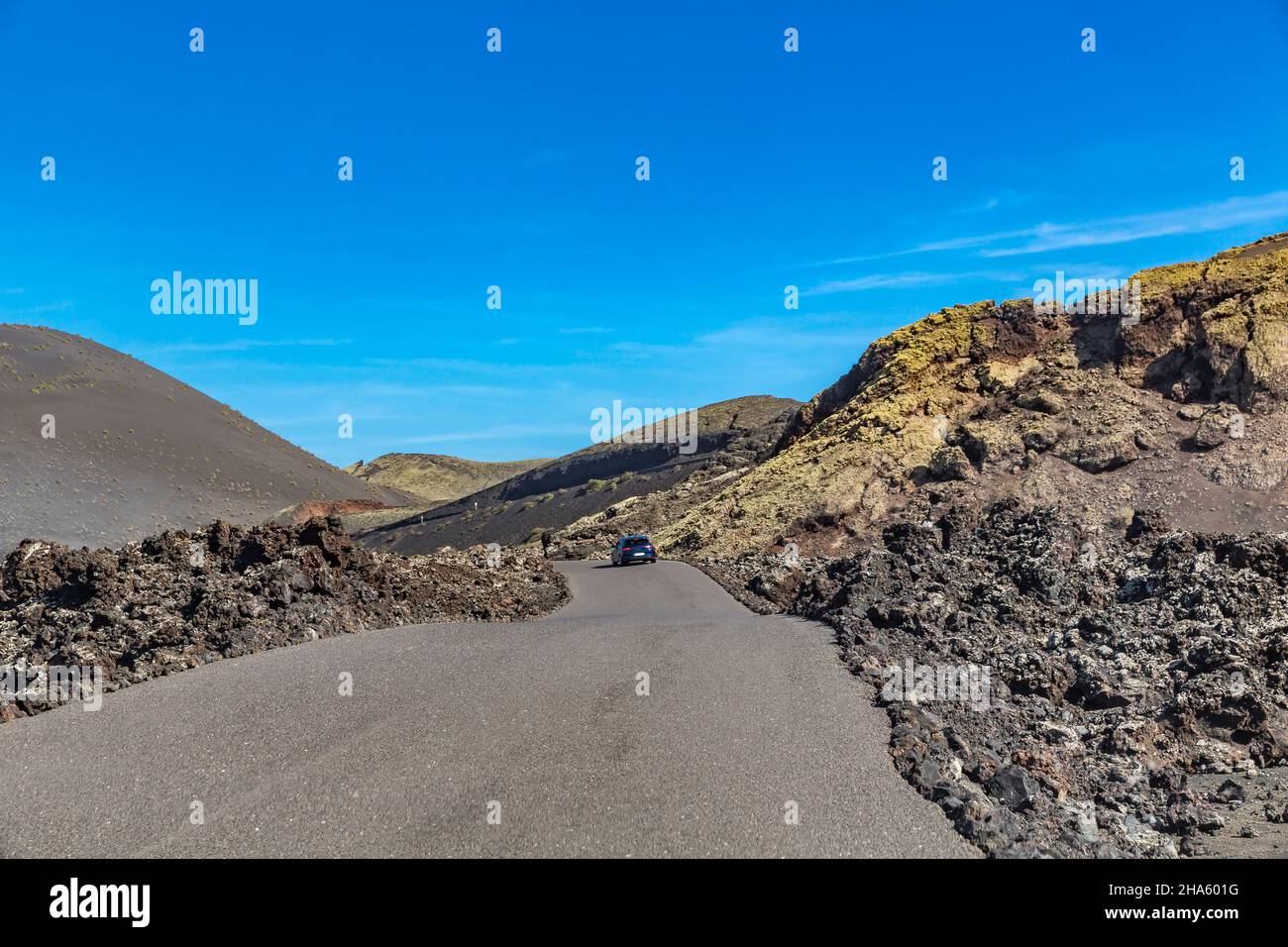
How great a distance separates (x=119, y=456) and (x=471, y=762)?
3226 inches

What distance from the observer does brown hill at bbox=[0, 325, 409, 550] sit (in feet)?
208

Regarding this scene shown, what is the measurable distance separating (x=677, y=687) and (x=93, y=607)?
9798 mm

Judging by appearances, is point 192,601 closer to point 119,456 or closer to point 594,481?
point 594,481

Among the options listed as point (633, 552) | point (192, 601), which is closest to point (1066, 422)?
point (633, 552)

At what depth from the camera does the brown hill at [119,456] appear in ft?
208

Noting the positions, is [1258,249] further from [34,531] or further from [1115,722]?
[34,531]

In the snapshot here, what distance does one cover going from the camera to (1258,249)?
124 ft

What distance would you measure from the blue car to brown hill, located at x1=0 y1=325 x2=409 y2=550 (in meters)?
39.6

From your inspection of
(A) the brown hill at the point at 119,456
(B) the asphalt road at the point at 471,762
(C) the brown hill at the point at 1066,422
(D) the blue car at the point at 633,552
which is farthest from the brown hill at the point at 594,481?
(B) the asphalt road at the point at 471,762

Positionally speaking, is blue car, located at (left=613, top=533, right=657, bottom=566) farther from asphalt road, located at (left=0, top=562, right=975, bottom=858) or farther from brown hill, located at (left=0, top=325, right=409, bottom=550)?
brown hill, located at (left=0, top=325, right=409, bottom=550)

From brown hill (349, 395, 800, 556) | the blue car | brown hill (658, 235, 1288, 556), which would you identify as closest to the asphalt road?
brown hill (658, 235, 1288, 556)

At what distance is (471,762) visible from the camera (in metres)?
9.09

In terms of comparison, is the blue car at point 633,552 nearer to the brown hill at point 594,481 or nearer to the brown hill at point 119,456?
the brown hill at point 594,481

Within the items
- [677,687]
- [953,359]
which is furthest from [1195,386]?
[677,687]
